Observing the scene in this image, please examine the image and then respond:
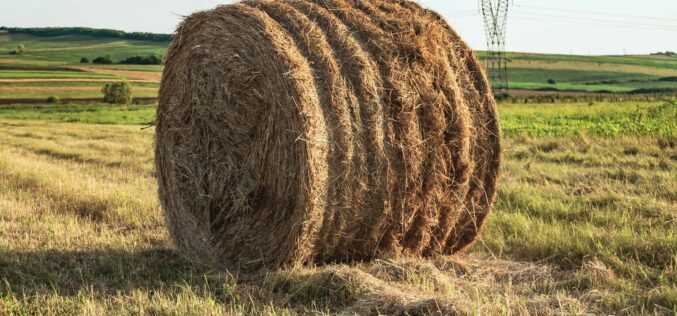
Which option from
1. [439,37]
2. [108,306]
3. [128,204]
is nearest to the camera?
[108,306]

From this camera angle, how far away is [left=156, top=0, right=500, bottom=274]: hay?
5.77 m

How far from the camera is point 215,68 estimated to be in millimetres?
6652

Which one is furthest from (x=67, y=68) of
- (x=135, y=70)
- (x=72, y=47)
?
(x=72, y=47)

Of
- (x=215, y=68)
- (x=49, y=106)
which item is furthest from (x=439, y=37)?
(x=49, y=106)

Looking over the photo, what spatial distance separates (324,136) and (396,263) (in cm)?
132

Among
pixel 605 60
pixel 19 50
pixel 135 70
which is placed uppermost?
pixel 19 50

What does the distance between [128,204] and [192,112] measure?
2.65 m

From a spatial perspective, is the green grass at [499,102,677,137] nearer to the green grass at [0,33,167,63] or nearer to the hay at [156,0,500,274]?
the hay at [156,0,500,274]

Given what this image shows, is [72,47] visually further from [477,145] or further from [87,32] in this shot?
[477,145]

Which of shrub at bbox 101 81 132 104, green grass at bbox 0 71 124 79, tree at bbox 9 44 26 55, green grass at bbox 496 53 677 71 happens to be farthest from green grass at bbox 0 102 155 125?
green grass at bbox 496 53 677 71

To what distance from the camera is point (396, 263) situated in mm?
6098

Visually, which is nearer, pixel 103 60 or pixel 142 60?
pixel 142 60

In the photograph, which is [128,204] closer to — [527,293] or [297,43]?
[297,43]

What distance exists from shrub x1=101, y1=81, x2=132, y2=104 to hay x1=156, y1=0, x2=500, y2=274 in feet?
160
